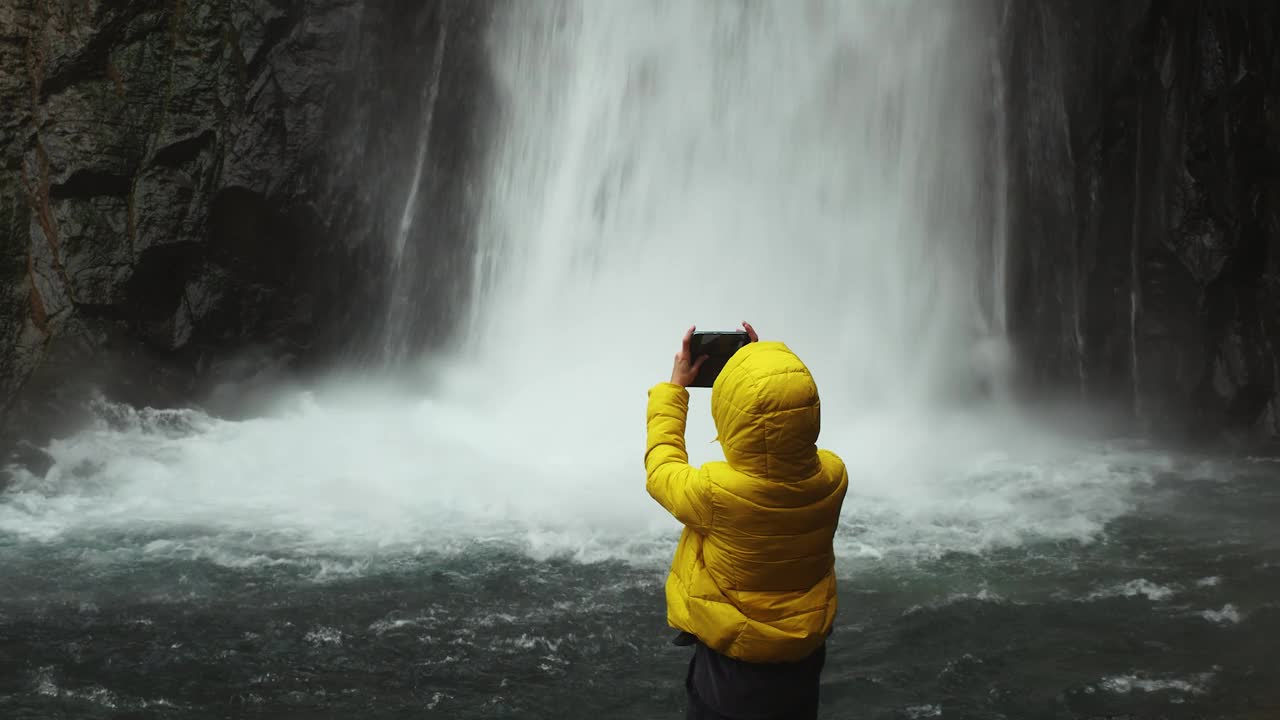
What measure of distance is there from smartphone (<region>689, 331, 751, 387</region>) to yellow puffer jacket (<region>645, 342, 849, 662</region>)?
0.98ft

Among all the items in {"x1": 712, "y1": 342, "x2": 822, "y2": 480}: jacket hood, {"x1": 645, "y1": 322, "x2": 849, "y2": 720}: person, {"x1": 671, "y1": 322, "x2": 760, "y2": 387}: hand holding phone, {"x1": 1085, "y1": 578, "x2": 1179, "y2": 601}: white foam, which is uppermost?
{"x1": 671, "y1": 322, "x2": 760, "y2": 387}: hand holding phone

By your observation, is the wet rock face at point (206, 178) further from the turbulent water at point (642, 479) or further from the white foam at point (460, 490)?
the white foam at point (460, 490)

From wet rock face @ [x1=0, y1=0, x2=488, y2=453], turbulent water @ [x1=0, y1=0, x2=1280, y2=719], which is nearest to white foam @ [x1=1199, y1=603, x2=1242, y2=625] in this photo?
turbulent water @ [x1=0, y1=0, x2=1280, y2=719]

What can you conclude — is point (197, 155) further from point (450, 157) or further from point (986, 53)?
point (986, 53)

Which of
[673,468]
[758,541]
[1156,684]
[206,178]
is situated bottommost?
[1156,684]

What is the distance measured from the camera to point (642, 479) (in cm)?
1062

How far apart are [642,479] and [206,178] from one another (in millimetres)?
7132

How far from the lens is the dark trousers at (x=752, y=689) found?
2992 millimetres

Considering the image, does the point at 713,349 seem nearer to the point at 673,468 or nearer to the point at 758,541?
the point at 673,468

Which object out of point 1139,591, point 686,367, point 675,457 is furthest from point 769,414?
point 1139,591

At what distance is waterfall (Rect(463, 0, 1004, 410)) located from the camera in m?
14.6

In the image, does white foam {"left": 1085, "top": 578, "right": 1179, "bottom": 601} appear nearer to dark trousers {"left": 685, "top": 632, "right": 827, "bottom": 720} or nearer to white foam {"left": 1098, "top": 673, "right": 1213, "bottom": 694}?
white foam {"left": 1098, "top": 673, "right": 1213, "bottom": 694}

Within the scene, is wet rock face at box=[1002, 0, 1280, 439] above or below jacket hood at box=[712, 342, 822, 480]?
above

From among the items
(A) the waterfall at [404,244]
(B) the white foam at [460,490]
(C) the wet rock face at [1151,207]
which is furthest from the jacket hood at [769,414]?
(A) the waterfall at [404,244]
